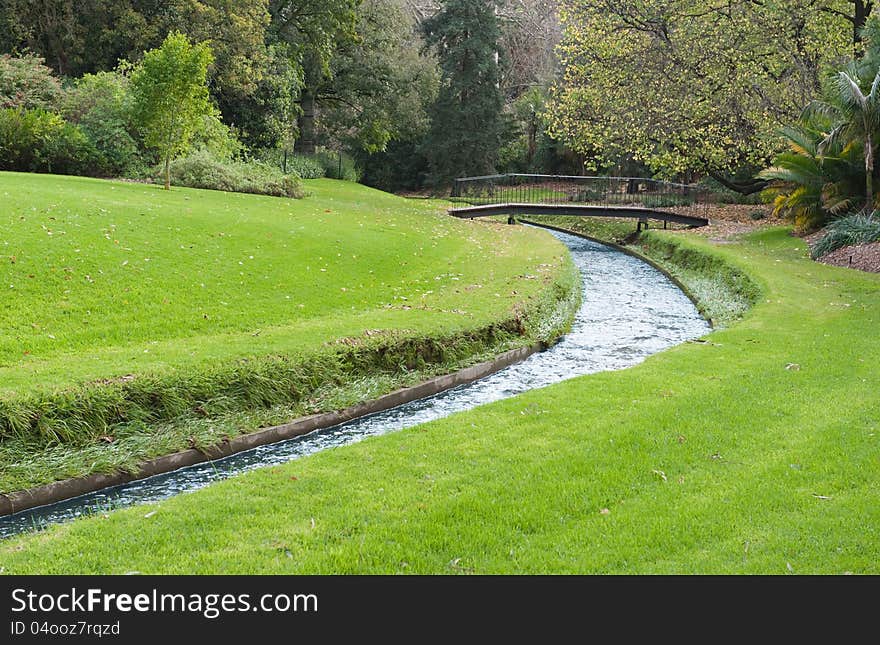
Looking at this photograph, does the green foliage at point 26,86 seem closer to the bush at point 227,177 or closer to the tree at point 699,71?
the bush at point 227,177

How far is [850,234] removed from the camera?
65.7 feet

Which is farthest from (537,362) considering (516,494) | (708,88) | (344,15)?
(344,15)

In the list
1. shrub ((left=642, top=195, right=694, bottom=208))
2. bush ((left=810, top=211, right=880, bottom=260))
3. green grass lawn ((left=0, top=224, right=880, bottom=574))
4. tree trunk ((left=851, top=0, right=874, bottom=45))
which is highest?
tree trunk ((left=851, top=0, right=874, bottom=45))

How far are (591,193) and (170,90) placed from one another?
2268 centimetres

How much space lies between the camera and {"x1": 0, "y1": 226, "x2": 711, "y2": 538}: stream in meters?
6.96

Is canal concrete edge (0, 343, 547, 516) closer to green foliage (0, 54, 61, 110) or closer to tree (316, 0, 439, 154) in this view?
green foliage (0, 54, 61, 110)

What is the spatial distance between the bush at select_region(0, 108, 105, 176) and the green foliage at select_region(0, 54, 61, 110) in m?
1.26

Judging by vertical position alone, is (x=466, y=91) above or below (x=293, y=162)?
above

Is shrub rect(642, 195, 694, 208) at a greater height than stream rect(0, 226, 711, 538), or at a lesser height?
greater

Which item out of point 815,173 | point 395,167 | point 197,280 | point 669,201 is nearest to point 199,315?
point 197,280

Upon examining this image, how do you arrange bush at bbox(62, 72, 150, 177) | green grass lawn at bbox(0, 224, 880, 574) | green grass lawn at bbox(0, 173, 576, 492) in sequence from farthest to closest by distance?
bush at bbox(62, 72, 150, 177)
green grass lawn at bbox(0, 173, 576, 492)
green grass lawn at bbox(0, 224, 880, 574)

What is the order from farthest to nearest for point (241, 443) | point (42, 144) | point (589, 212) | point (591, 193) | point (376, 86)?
point (376, 86), point (591, 193), point (589, 212), point (42, 144), point (241, 443)

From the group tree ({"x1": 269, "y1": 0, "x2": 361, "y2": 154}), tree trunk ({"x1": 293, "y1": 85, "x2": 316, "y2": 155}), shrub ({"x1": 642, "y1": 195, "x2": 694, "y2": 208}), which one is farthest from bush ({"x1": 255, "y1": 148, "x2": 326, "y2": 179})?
shrub ({"x1": 642, "y1": 195, "x2": 694, "y2": 208})

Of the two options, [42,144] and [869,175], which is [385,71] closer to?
[42,144]
